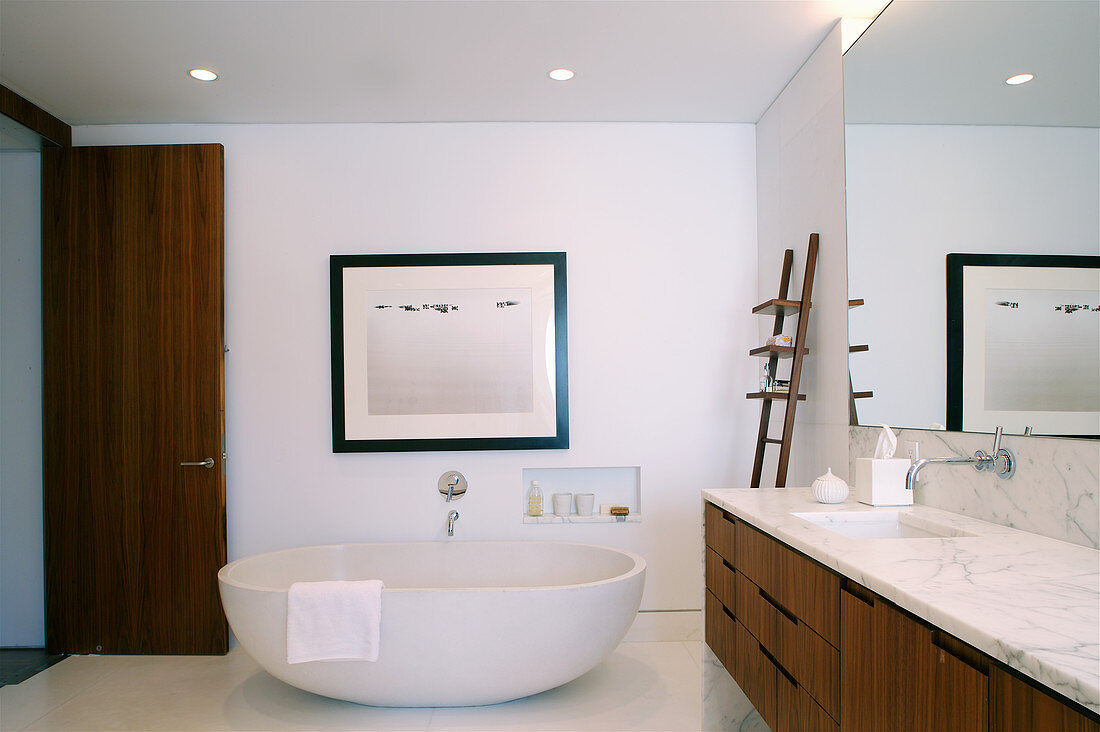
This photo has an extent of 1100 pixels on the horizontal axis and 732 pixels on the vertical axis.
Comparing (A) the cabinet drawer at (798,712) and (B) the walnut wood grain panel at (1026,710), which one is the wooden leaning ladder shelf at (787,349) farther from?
(B) the walnut wood grain panel at (1026,710)

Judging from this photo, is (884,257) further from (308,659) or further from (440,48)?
(308,659)

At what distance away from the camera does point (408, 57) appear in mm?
2990

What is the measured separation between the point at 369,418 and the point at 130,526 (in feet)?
3.98

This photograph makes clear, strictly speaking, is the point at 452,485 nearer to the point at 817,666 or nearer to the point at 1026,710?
the point at 817,666

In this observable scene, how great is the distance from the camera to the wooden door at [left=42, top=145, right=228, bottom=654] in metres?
3.53

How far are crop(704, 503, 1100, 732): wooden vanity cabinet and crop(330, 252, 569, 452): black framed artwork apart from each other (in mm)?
1361

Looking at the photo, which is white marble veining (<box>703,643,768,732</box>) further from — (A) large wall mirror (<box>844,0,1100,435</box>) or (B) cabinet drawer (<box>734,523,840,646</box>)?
(A) large wall mirror (<box>844,0,1100,435</box>)

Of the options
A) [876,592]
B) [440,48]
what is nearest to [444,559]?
[440,48]

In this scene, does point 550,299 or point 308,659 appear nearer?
point 308,659

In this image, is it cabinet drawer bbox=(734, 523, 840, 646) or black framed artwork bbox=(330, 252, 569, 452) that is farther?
black framed artwork bbox=(330, 252, 569, 452)

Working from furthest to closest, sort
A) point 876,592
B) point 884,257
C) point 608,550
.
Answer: point 608,550, point 884,257, point 876,592

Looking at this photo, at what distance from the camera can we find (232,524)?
12.1ft

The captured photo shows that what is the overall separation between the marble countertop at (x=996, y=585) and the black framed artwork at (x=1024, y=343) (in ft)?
0.93

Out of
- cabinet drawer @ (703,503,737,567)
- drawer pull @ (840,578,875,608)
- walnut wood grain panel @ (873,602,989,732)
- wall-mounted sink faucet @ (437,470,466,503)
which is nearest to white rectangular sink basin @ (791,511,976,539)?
cabinet drawer @ (703,503,737,567)
